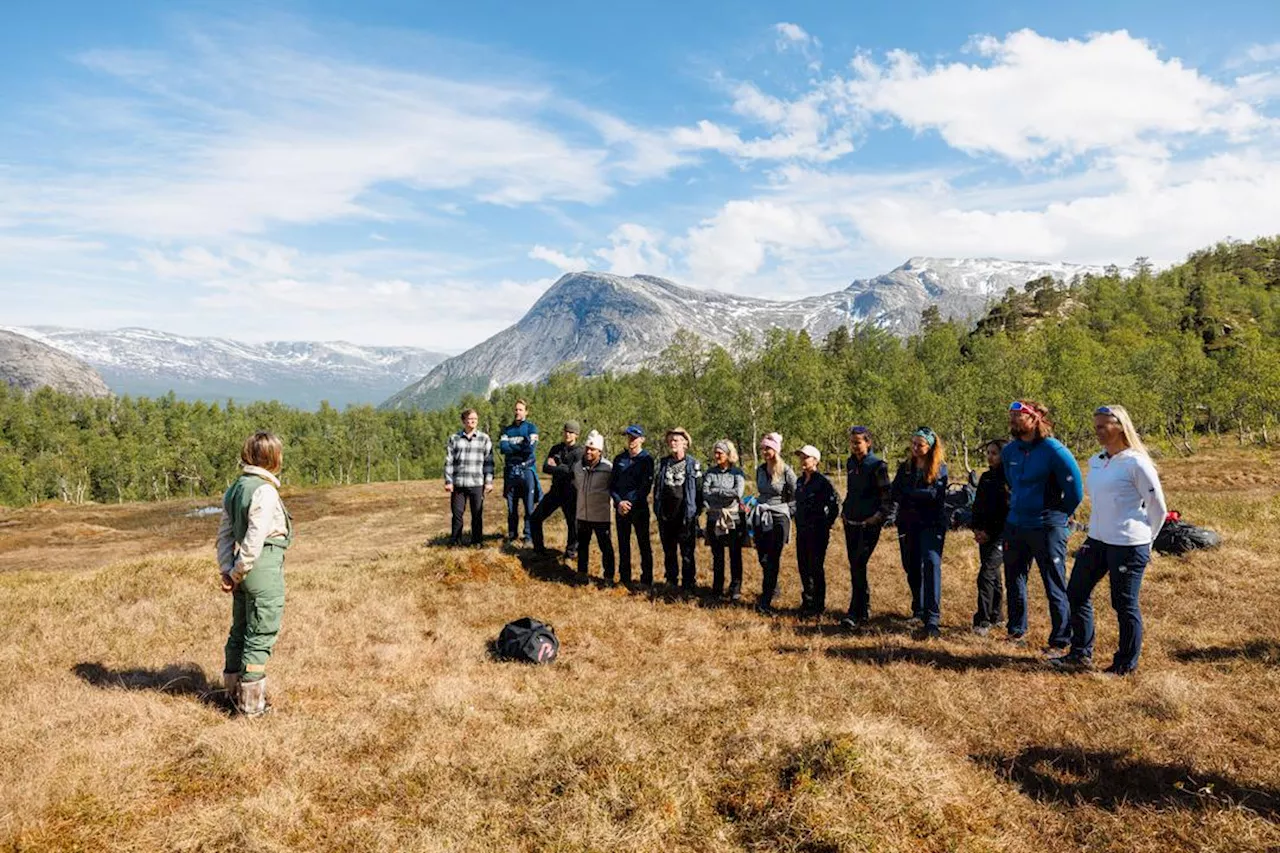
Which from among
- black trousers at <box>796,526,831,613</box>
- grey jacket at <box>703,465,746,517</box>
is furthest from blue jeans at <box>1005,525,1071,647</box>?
grey jacket at <box>703,465,746,517</box>

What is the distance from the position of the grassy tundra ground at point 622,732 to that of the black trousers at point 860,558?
483mm

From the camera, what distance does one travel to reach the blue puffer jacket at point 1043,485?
26.4 ft

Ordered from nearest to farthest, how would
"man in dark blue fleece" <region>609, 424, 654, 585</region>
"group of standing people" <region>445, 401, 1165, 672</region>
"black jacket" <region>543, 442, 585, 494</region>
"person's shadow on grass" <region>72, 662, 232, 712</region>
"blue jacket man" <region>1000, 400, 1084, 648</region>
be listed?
"person's shadow on grass" <region>72, 662, 232, 712</region>
"group of standing people" <region>445, 401, 1165, 672</region>
"blue jacket man" <region>1000, 400, 1084, 648</region>
"man in dark blue fleece" <region>609, 424, 654, 585</region>
"black jacket" <region>543, 442, 585, 494</region>

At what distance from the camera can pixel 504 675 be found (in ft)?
25.5

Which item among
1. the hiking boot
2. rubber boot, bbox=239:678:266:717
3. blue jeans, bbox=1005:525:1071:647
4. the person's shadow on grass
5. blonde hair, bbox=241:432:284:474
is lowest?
the hiking boot

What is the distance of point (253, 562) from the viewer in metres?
6.01

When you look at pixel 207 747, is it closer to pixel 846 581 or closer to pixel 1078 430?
pixel 846 581

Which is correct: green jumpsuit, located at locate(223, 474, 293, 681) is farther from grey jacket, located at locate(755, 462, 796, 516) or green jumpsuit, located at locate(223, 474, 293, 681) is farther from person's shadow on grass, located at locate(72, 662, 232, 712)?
grey jacket, located at locate(755, 462, 796, 516)

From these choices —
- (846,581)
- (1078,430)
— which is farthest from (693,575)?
(1078,430)

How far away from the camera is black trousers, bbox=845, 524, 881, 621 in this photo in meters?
9.85

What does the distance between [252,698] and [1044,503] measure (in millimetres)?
9343

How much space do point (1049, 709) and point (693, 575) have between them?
6359 millimetres

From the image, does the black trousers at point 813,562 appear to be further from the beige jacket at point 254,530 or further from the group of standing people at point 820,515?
the beige jacket at point 254,530

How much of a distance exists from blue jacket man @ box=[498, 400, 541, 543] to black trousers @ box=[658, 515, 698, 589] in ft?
11.5
